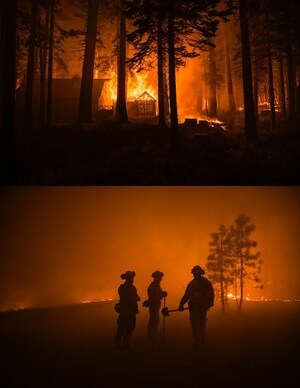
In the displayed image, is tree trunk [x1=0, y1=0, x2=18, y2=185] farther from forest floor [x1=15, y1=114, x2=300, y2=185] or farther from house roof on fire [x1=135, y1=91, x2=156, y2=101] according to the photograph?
house roof on fire [x1=135, y1=91, x2=156, y2=101]

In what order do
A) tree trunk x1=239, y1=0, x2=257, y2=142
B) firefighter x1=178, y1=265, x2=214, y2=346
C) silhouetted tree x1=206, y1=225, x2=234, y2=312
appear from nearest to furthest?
firefighter x1=178, y1=265, x2=214, y2=346 < tree trunk x1=239, y1=0, x2=257, y2=142 < silhouetted tree x1=206, y1=225, x2=234, y2=312

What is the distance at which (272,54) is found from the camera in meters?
11.9

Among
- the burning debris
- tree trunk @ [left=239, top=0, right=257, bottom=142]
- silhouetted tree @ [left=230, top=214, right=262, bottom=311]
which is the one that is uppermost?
tree trunk @ [left=239, top=0, right=257, bottom=142]

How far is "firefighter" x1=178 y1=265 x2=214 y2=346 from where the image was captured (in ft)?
28.9

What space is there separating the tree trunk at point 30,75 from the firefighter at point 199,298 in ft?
19.8

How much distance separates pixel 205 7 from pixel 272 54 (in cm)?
264

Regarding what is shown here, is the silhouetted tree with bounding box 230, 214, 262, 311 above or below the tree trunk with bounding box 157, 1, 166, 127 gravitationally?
below

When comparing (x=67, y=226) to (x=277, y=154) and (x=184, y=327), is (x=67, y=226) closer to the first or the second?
(x=184, y=327)

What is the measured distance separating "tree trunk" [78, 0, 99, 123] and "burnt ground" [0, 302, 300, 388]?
20.3 ft

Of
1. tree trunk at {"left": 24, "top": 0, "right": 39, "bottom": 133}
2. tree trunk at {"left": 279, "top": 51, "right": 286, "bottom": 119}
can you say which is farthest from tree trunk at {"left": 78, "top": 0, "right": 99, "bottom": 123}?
tree trunk at {"left": 279, "top": 51, "right": 286, "bottom": 119}

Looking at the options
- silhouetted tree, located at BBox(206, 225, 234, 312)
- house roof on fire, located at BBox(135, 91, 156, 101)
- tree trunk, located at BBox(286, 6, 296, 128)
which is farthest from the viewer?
silhouetted tree, located at BBox(206, 225, 234, 312)

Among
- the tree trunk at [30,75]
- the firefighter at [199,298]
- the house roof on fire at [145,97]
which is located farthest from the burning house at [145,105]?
the firefighter at [199,298]

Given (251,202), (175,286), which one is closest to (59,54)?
(251,202)

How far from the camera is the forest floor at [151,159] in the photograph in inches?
378
